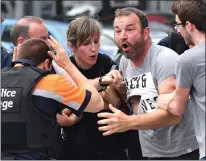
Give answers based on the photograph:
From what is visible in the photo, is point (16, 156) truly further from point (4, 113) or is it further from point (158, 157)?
point (158, 157)

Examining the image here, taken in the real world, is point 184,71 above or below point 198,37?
below

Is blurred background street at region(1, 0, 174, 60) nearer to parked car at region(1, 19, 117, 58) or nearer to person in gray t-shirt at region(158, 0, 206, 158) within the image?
parked car at region(1, 19, 117, 58)

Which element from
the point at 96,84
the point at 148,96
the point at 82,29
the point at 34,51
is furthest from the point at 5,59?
the point at 148,96

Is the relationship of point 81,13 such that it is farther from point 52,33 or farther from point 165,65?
point 165,65

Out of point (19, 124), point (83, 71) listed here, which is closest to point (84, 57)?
point (83, 71)

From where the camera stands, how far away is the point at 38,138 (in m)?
3.86

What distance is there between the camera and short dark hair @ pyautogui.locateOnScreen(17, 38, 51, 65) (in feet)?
13.2

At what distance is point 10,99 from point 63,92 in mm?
325

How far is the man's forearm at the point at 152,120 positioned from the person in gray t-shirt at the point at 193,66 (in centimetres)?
23

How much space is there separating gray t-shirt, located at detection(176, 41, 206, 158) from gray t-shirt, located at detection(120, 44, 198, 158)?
505 millimetres

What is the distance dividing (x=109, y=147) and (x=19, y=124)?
104cm

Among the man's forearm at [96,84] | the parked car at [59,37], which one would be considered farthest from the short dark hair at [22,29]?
the parked car at [59,37]

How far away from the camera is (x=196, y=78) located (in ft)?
11.9

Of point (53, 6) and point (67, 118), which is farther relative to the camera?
point (53, 6)
